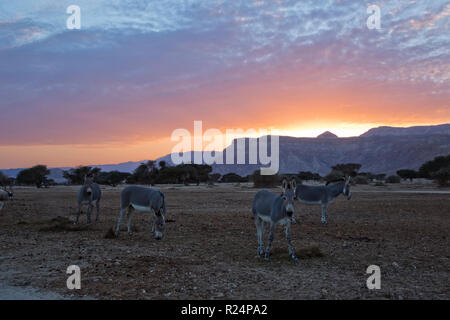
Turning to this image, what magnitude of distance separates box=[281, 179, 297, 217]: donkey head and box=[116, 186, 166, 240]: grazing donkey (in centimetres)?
568

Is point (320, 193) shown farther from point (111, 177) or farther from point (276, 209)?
point (111, 177)

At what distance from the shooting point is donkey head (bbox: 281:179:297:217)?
9.05 m

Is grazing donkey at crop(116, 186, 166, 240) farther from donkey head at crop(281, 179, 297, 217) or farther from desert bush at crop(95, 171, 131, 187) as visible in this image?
desert bush at crop(95, 171, 131, 187)

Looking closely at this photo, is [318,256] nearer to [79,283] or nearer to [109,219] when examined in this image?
[79,283]

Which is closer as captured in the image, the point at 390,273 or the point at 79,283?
the point at 79,283

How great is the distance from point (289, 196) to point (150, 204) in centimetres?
654

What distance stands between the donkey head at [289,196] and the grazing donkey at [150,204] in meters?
5.68

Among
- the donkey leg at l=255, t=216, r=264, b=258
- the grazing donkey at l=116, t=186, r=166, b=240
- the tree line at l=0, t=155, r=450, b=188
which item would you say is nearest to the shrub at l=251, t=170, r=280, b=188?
the tree line at l=0, t=155, r=450, b=188

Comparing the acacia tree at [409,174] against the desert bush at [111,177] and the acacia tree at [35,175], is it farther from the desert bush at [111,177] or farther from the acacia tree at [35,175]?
A: the acacia tree at [35,175]

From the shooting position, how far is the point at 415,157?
486 feet

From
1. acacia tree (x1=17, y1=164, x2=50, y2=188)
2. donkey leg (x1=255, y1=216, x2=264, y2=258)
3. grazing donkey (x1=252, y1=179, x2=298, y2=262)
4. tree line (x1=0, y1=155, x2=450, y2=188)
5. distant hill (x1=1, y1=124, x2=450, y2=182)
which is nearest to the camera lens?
grazing donkey (x1=252, y1=179, x2=298, y2=262)
